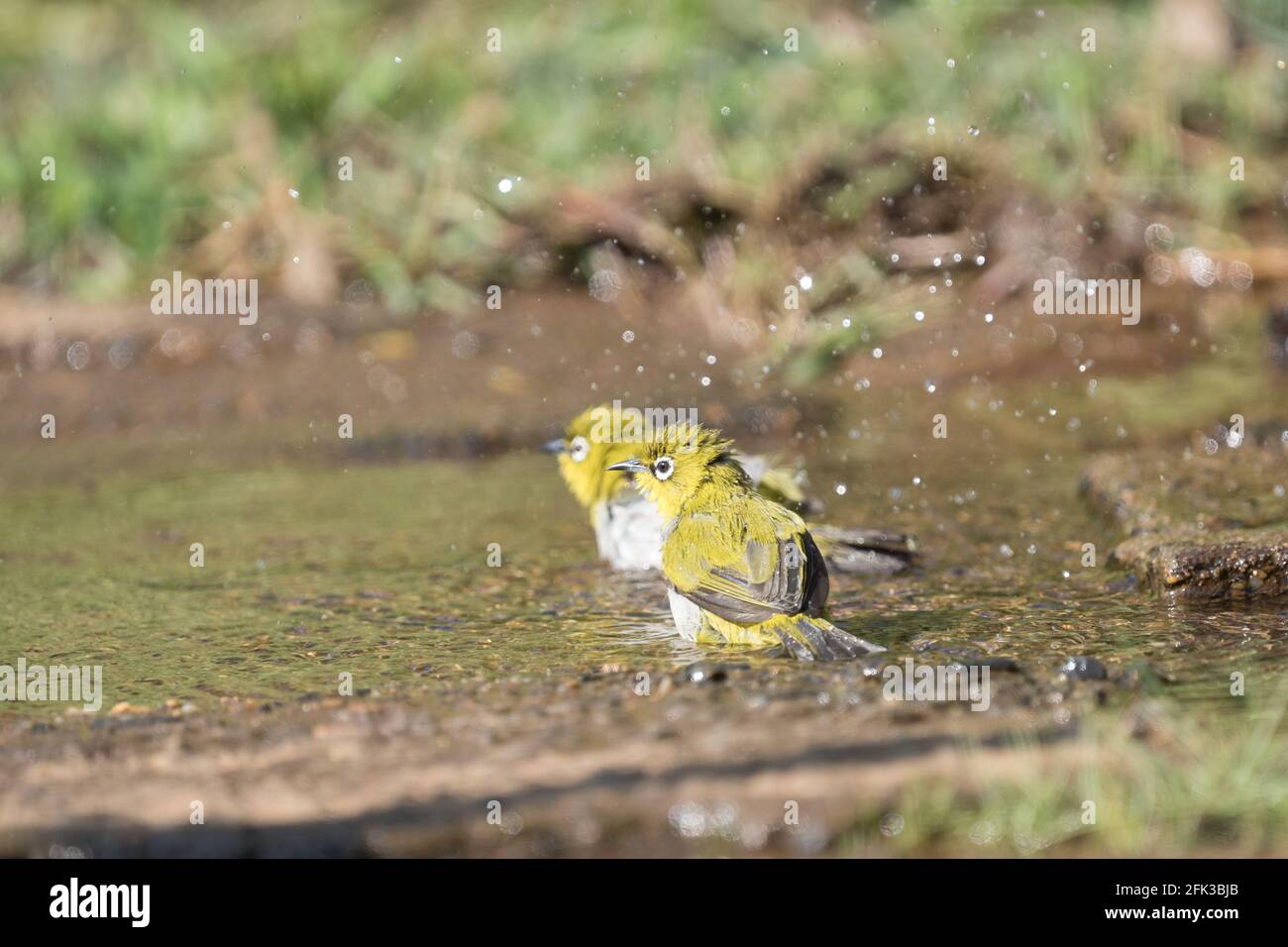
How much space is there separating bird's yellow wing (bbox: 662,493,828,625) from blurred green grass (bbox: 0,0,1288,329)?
385cm

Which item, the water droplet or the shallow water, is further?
the water droplet

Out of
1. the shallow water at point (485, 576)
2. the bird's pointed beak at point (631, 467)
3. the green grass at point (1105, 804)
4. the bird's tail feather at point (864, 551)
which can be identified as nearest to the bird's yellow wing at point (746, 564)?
the shallow water at point (485, 576)

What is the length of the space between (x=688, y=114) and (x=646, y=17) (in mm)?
1726

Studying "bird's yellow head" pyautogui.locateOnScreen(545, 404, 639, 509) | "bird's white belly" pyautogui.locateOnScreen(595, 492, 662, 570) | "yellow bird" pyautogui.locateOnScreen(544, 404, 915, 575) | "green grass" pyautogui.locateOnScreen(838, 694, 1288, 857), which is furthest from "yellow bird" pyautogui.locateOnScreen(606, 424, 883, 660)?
"green grass" pyautogui.locateOnScreen(838, 694, 1288, 857)

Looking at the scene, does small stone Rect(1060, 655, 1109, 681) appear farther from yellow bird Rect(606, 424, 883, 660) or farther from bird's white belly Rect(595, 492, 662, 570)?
bird's white belly Rect(595, 492, 662, 570)

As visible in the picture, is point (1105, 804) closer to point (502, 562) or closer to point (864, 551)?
point (864, 551)

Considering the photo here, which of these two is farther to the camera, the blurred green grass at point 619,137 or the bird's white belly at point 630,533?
the blurred green grass at point 619,137

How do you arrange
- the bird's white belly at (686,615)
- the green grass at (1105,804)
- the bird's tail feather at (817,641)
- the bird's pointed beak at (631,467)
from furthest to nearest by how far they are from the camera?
the bird's pointed beak at (631,467)
the bird's white belly at (686,615)
the bird's tail feather at (817,641)
the green grass at (1105,804)

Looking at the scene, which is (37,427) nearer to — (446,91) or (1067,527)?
(446,91)

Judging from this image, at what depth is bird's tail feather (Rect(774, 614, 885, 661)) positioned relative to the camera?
413 cm

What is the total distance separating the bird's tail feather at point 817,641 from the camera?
4129mm

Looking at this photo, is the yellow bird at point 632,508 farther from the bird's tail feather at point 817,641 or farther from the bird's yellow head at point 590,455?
the bird's tail feather at point 817,641

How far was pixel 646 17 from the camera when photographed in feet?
35.8

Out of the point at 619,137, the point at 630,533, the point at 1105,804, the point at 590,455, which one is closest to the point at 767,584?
the point at 630,533
